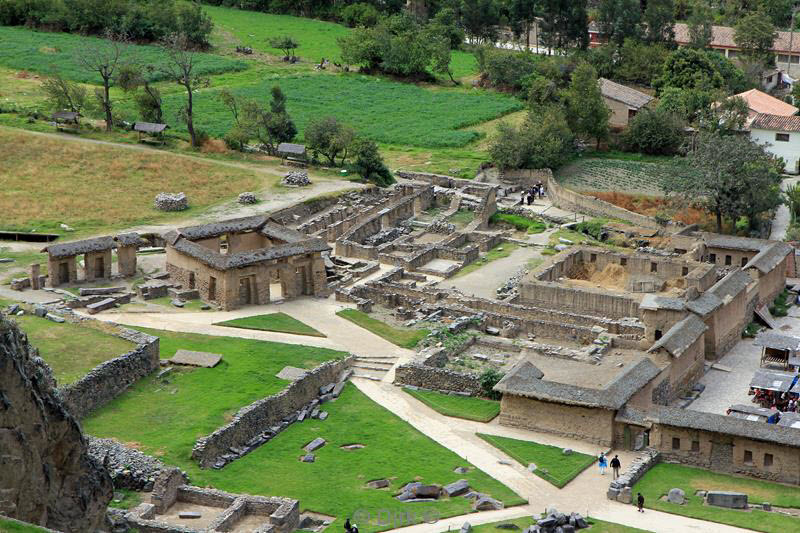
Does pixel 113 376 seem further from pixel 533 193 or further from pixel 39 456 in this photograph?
pixel 533 193

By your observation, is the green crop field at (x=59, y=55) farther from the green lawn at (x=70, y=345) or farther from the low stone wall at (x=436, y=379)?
the low stone wall at (x=436, y=379)

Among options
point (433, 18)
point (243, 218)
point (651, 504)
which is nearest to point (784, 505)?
point (651, 504)

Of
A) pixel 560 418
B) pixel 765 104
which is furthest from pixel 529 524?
pixel 765 104

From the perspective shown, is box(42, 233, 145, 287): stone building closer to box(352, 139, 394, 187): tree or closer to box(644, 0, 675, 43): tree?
box(352, 139, 394, 187): tree

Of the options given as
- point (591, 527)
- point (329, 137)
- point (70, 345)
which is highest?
point (329, 137)

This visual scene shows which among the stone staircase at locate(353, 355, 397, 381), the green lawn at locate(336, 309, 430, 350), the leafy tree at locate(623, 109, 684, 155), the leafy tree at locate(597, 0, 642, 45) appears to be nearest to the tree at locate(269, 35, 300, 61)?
the leafy tree at locate(597, 0, 642, 45)

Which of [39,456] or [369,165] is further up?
[39,456]
